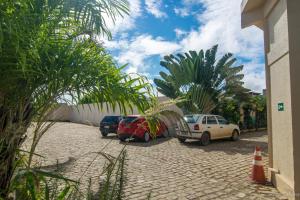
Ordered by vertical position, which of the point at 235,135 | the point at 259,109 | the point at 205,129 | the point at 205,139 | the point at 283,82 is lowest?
the point at 205,139

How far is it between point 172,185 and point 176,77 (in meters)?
15.0

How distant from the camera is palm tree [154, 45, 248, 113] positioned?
22078 millimetres

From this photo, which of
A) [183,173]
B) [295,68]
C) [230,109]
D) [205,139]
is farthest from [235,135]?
[295,68]

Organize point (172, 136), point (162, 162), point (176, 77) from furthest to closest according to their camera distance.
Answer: point (176, 77) < point (172, 136) < point (162, 162)

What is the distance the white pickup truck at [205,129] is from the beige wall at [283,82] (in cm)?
767

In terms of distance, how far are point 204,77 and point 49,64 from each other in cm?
2067

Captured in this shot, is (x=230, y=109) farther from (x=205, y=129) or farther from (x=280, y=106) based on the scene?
(x=280, y=106)

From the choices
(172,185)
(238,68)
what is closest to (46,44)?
(172,185)

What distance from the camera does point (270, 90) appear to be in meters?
8.11

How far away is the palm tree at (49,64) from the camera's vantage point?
2.24 m

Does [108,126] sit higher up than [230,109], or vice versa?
[230,109]

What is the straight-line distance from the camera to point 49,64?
2.43 m

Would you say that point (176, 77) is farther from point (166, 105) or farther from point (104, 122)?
point (166, 105)

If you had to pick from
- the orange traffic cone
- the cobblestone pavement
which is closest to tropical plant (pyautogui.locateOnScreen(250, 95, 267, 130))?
the cobblestone pavement
